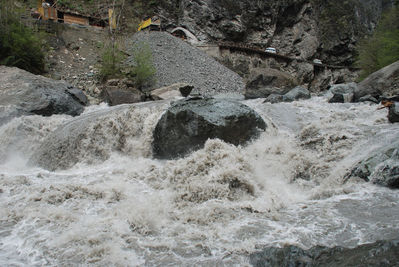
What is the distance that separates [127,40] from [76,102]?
9.20m

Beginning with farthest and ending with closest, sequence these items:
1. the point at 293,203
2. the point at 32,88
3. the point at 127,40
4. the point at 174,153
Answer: the point at 127,40 < the point at 32,88 < the point at 174,153 < the point at 293,203

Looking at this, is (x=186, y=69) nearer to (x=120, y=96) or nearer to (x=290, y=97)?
(x=120, y=96)

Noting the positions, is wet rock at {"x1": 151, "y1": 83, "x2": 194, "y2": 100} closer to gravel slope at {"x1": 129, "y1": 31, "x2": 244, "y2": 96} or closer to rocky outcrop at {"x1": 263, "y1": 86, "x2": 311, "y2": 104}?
gravel slope at {"x1": 129, "y1": 31, "x2": 244, "y2": 96}

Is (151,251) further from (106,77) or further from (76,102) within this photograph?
(106,77)

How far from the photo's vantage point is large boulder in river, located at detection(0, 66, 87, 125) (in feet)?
33.3

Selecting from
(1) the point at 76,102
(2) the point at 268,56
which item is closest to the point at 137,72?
(1) the point at 76,102

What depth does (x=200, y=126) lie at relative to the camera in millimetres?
6812

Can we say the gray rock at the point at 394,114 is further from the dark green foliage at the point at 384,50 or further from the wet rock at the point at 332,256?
the dark green foliage at the point at 384,50

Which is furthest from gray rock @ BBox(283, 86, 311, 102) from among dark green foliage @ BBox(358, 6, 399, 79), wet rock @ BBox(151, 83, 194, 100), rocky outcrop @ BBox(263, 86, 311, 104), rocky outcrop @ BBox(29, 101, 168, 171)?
rocky outcrop @ BBox(29, 101, 168, 171)

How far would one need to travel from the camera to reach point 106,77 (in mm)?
14039

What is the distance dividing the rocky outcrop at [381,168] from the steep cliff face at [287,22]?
2474 cm

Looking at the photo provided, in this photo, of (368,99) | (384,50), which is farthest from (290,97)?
(384,50)

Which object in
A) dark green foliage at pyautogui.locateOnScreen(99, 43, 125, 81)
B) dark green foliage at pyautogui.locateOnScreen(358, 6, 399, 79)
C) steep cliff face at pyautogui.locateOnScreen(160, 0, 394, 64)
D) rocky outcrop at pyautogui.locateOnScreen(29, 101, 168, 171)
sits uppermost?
steep cliff face at pyautogui.locateOnScreen(160, 0, 394, 64)

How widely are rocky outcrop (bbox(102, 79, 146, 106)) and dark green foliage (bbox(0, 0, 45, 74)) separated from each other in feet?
12.3
